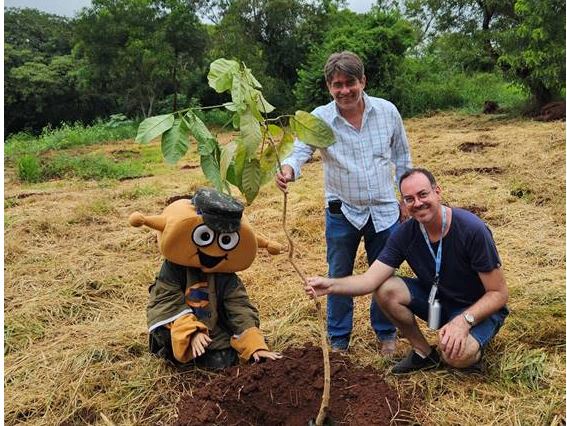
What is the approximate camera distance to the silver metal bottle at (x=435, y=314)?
243cm

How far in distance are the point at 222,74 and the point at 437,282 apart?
4.38 feet

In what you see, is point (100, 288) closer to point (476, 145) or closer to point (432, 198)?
point (432, 198)

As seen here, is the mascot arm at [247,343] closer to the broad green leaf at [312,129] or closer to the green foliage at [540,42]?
the broad green leaf at [312,129]

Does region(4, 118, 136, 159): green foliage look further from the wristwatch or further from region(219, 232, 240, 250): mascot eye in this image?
the wristwatch

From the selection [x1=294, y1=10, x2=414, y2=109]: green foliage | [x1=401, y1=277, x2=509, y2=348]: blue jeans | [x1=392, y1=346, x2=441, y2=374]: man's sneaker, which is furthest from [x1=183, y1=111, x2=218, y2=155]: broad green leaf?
[x1=294, y1=10, x2=414, y2=109]: green foliage

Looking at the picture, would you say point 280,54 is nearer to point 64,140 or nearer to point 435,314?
point 64,140

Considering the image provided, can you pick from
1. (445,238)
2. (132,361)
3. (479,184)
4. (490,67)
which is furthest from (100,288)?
(490,67)

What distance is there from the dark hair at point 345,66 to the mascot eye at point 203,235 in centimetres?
87

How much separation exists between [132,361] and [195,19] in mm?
18002

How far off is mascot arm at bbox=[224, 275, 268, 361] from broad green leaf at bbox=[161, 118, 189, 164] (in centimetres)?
110

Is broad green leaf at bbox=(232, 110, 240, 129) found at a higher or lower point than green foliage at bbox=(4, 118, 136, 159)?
higher

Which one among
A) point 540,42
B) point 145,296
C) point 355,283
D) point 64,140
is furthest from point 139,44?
point 355,283

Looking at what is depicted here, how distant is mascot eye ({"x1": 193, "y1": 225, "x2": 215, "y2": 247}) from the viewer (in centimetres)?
248

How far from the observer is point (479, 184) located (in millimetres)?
6227
